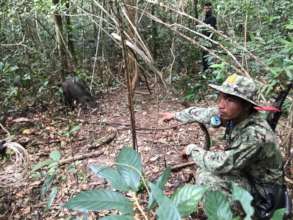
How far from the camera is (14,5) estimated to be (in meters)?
8.12

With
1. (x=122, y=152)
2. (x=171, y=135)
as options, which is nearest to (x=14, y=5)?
(x=171, y=135)

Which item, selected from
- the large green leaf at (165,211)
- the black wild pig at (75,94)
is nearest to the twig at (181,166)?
the black wild pig at (75,94)

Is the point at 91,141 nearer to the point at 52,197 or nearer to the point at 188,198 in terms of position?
the point at 52,197

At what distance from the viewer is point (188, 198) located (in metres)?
0.92

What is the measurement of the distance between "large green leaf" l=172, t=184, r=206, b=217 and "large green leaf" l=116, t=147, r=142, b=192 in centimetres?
8

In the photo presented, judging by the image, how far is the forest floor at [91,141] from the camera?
450 centimetres

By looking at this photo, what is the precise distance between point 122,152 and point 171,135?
4.71 metres

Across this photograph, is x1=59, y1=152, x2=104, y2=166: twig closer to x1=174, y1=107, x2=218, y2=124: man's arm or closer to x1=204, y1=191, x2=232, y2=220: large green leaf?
x1=174, y1=107, x2=218, y2=124: man's arm

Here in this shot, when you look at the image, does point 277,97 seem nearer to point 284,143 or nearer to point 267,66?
point 267,66

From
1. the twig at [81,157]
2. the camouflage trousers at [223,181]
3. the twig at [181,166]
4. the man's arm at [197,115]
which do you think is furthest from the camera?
the twig at [81,157]

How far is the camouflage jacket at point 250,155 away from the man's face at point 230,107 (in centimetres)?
7

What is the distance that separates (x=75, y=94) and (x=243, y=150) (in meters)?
4.84

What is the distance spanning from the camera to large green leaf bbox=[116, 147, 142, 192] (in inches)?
36.4

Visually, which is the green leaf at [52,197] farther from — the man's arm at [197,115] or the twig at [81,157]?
the twig at [81,157]
